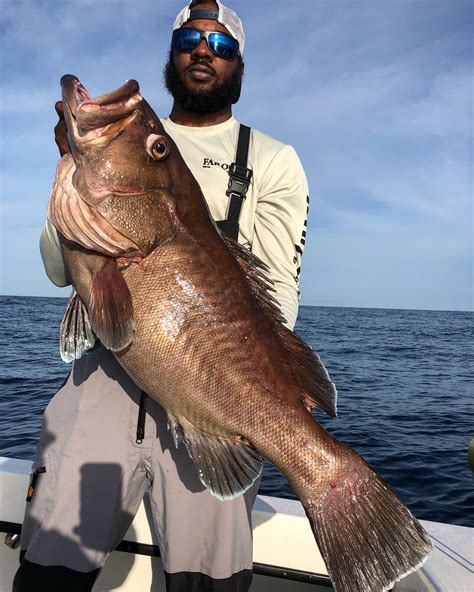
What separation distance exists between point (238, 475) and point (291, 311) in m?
0.95

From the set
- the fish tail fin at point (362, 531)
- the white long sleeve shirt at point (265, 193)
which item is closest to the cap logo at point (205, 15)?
the white long sleeve shirt at point (265, 193)

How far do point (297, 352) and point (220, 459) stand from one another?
0.58 meters

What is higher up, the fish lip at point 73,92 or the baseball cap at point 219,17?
the baseball cap at point 219,17

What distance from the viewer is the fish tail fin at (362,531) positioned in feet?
6.77

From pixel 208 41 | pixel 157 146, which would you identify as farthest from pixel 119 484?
pixel 208 41

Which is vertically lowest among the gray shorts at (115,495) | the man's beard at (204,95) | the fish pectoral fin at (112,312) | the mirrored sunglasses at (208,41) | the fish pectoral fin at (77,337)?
the gray shorts at (115,495)

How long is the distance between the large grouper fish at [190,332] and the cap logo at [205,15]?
120 centimetres

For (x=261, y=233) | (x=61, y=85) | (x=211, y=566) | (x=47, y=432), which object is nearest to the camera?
(x=61, y=85)

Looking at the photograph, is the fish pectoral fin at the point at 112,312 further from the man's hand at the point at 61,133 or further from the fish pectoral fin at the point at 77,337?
the man's hand at the point at 61,133

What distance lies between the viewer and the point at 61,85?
2199 mm

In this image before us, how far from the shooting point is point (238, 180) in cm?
298

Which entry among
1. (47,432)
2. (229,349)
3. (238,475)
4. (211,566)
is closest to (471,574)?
(211,566)

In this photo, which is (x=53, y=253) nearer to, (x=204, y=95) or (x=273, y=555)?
(x=204, y=95)

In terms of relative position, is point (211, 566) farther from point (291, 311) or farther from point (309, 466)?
point (291, 311)
